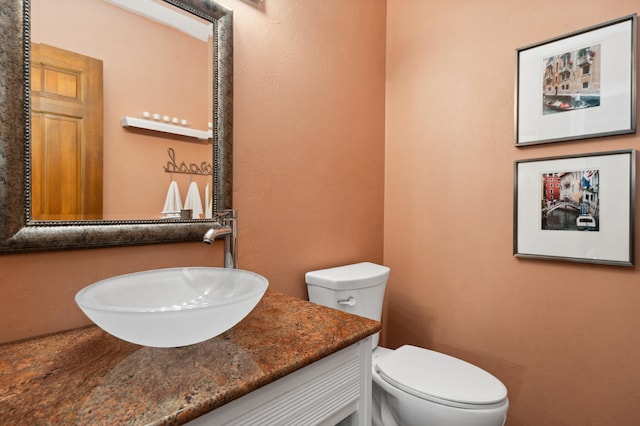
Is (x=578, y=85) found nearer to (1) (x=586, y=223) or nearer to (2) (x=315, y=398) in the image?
(1) (x=586, y=223)

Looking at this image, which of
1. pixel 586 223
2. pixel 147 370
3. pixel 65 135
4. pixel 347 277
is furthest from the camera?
pixel 347 277

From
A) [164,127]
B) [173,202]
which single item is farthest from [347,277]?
[164,127]

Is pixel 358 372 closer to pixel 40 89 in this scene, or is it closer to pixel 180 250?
pixel 180 250

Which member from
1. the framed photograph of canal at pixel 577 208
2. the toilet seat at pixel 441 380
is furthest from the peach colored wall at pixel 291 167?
the framed photograph of canal at pixel 577 208

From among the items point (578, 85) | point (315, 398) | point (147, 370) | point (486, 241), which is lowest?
point (315, 398)

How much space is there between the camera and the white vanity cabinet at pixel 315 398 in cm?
60

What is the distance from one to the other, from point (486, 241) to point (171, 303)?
140cm

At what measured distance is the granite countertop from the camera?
51 centimetres

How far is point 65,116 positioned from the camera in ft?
2.82

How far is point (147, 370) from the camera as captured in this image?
2.08 ft

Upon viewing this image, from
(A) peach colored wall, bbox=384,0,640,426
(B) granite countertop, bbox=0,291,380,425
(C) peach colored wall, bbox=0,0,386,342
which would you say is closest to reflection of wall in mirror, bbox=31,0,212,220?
(C) peach colored wall, bbox=0,0,386,342

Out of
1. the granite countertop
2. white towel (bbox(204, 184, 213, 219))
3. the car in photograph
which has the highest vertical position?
white towel (bbox(204, 184, 213, 219))

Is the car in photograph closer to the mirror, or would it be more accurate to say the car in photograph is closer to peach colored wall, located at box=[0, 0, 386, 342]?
peach colored wall, located at box=[0, 0, 386, 342]

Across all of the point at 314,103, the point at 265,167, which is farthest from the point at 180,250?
the point at 314,103
